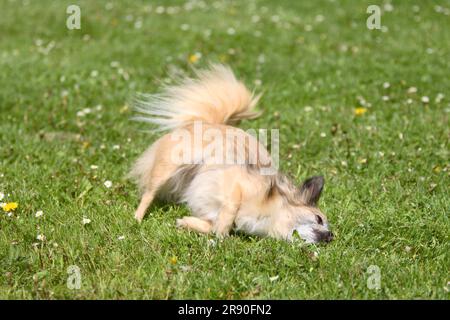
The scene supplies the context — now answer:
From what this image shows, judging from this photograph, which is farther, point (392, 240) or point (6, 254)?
point (392, 240)

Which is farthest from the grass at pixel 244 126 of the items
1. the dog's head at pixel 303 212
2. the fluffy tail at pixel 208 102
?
the fluffy tail at pixel 208 102

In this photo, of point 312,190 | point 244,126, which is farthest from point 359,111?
point 312,190

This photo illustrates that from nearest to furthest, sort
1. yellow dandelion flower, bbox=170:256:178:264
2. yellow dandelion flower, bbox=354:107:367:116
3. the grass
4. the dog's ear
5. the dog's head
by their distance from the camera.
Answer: the grass, yellow dandelion flower, bbox=170:256:178:264, the dog's head, the dog's ear, yellow dandelion flower, bbox=354:107:367:116

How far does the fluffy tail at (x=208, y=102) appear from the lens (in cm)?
525

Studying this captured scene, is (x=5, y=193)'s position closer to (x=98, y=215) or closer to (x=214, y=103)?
(x=98, y=215)

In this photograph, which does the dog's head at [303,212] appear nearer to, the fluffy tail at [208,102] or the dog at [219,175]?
the dog at [219,175]

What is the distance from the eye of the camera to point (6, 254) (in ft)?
12.4

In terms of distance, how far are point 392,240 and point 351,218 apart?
35cm

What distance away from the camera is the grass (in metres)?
3.64

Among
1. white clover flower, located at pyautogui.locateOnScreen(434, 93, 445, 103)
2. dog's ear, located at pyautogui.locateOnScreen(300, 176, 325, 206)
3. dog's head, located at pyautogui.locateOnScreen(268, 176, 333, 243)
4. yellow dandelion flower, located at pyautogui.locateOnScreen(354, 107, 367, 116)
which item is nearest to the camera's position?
dog's head, located at pyautogui.locateOnScreen(268, 176, 333, 243)

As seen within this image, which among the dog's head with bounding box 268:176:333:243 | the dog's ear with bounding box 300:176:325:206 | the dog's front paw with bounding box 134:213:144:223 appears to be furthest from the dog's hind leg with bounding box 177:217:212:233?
the dog's ear with bounding box 300:176:325:206

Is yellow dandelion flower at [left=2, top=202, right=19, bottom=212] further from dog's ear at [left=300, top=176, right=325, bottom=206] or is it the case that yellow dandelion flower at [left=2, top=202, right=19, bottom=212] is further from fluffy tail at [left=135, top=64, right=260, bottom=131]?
dog's ear at [left=300, top=176, right=325, bottom=206]

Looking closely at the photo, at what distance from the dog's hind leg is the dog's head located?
0.49 meters
